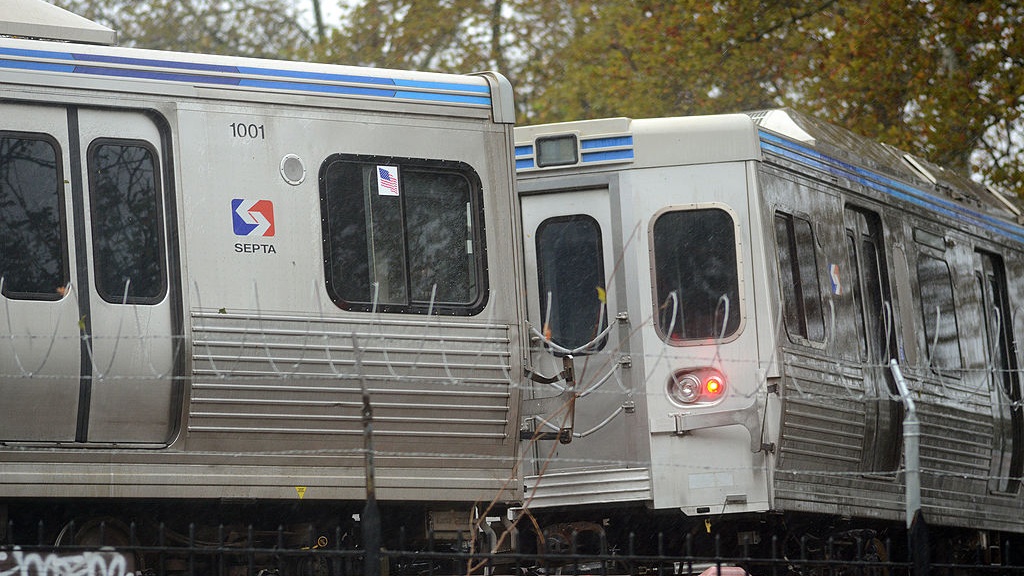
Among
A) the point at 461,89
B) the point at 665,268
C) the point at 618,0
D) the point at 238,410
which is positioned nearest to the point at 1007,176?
the point at 618,0

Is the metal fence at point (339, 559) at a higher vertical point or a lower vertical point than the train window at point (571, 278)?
lower

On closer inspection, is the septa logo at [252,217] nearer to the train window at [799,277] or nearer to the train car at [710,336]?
the train car at [710,336]

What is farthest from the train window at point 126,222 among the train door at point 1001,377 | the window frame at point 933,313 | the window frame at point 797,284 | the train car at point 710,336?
the train door at point 1001,377

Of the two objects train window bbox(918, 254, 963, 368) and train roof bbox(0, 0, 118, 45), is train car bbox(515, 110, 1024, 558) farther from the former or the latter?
train roof bbox(0, 0, 118, 45)

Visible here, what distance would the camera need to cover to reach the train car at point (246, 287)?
8.06m

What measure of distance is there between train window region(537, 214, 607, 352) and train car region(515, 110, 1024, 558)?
0.04 ft

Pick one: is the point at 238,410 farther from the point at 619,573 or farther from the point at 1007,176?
the point at 1007,176

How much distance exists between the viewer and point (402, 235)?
905cm

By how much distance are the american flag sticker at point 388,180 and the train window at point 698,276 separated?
7.64 ft

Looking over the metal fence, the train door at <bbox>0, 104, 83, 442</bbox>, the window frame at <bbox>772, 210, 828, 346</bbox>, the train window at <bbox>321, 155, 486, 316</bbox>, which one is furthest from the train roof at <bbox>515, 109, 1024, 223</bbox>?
the train door at <bbox>0, 104, 83, 442</bbox>

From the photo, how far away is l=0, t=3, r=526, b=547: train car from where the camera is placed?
26.5 feet

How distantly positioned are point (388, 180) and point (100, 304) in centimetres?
177

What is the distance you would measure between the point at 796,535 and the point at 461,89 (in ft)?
14.0

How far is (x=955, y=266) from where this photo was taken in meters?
13.3
